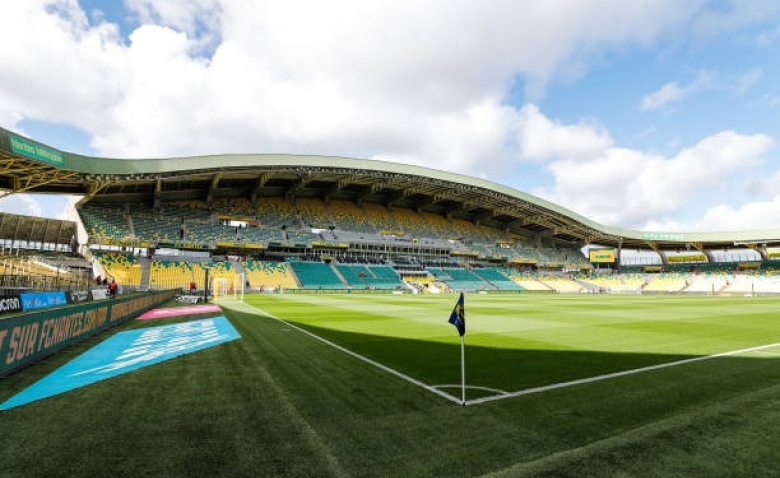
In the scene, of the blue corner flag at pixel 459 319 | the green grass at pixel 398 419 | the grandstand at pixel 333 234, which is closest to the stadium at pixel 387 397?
the green grass at pixel 398 419

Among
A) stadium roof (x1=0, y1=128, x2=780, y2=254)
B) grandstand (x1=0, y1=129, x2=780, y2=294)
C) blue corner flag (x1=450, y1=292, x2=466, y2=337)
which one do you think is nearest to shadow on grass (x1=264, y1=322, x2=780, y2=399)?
blue corner flag (x1=450, y1=292, x2=466, y2=337)

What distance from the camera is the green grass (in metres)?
4.05

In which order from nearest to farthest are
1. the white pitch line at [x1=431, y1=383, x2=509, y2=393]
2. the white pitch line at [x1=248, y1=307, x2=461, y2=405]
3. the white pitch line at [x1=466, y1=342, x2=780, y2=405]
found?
the white pitch line at [x1=466, y1=342, x2=780, y2=405] → the white pitch line at [x1=248, y1=307, x2=461, y2=405] → the white pitch line at [x1=431, y1=383, x2=509, y2=393]

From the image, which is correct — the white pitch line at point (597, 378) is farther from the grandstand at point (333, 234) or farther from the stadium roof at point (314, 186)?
the stadium roof at point (314, 186)

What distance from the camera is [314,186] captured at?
7144cm

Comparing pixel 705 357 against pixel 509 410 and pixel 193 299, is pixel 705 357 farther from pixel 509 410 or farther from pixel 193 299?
pixel 193 299

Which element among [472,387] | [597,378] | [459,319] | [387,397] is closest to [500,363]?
[597,378]

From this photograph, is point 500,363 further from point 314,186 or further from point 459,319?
point 314,186

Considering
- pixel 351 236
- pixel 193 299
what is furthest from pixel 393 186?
pixel 193 299

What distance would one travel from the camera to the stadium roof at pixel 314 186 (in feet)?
117

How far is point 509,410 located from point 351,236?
218 ft

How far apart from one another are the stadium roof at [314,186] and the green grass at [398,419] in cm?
3185

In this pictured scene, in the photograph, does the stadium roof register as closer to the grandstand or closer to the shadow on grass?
the grandstand

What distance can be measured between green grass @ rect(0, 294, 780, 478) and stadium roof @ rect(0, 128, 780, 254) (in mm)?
31846
